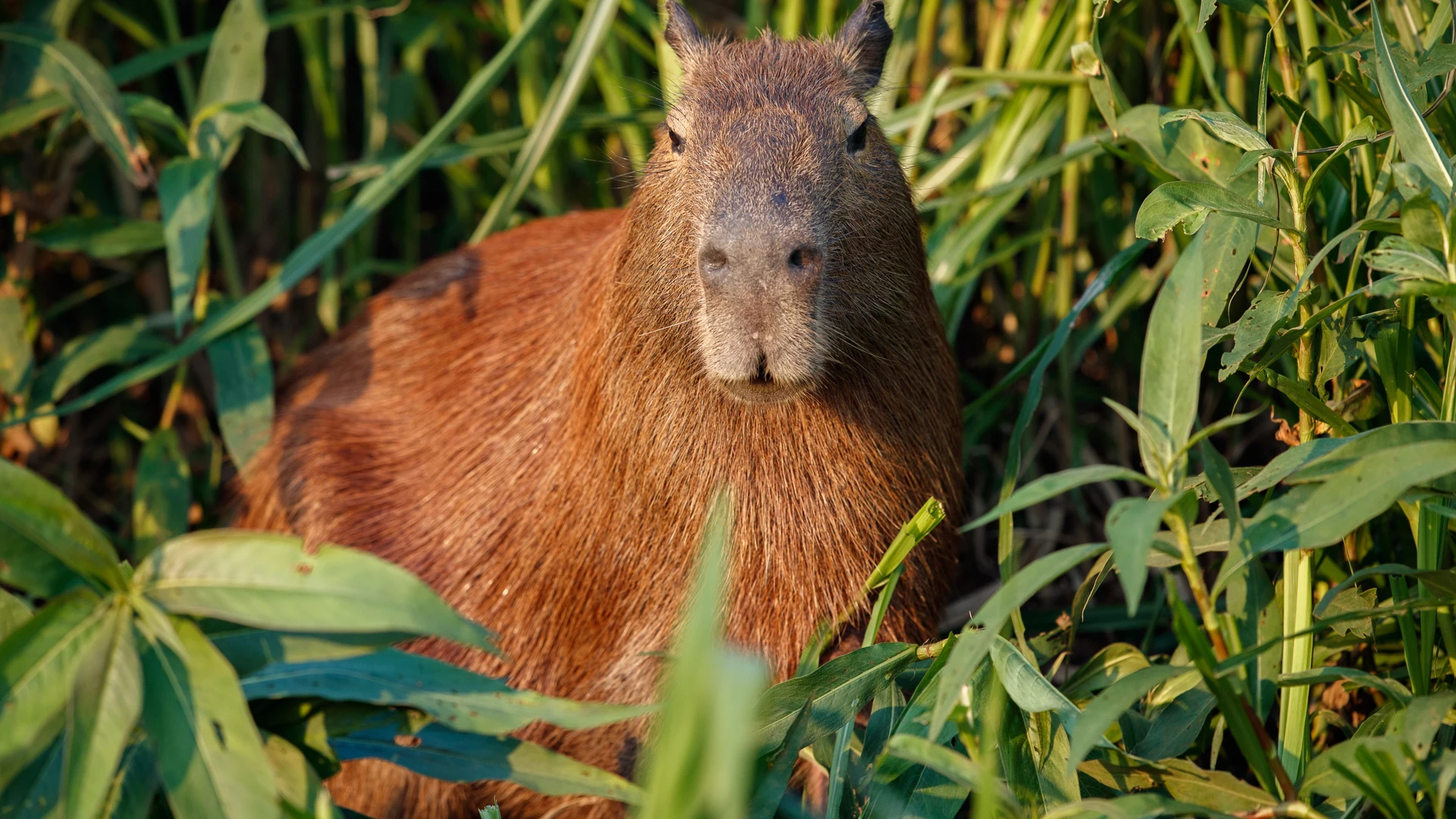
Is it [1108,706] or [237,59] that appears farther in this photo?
[237,59]

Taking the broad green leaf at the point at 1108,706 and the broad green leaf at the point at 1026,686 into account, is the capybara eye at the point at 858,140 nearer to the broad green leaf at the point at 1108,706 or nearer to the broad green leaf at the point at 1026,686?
the broad green leaf at the point at 1026,686

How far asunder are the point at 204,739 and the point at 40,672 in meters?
0.24

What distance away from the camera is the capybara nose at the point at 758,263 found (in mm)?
2279

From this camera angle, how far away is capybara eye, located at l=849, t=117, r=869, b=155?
2756mm

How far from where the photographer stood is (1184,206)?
2387 millimetres

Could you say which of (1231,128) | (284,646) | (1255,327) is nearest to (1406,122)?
(1231,128)

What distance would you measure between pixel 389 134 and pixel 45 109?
4.09ft

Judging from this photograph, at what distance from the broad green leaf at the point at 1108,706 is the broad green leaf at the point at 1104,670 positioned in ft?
1.96

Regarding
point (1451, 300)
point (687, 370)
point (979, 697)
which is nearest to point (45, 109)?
point (687, 370)

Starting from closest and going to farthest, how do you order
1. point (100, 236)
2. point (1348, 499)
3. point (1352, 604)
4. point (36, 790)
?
point (36, 790)
point (1348, 499)
point (1352, 604)
point (100, 236)

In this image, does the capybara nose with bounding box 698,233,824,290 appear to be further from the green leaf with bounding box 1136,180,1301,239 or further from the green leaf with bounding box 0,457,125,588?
the green leaf with bounding box 0,457,125,588

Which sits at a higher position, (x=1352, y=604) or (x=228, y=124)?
(x=228, y=124)

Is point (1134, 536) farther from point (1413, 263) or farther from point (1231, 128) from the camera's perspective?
point (1231, 128)

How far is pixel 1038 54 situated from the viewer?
402cm
